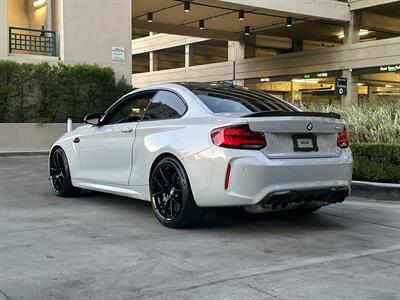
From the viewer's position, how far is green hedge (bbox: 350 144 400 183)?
8.08 metres

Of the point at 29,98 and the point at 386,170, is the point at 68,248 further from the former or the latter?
the point at 29,98

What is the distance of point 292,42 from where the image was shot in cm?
3294

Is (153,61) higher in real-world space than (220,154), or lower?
higher

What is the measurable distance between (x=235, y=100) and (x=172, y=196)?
1318 millimetres

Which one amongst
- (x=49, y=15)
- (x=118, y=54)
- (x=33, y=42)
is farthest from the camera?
(x=118, y=54)

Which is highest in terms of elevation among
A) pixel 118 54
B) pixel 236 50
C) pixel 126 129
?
pixel 236 50

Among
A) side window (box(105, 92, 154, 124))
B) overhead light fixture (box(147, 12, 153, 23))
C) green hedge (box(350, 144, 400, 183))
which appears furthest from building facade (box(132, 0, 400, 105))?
side window (box(105, 92, 154, 124))

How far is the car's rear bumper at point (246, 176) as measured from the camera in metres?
5.25

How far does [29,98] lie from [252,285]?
48.1 ft

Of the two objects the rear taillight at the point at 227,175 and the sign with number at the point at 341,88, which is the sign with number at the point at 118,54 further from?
the rear taillight at the point at 227,175

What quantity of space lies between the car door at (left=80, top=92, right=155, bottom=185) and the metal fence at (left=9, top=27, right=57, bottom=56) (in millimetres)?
11670

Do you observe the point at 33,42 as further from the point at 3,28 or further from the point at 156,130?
the point at 156,130

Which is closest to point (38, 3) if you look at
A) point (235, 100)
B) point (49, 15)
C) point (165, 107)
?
point (49, 15)

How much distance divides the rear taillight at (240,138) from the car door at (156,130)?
0.62 meters
